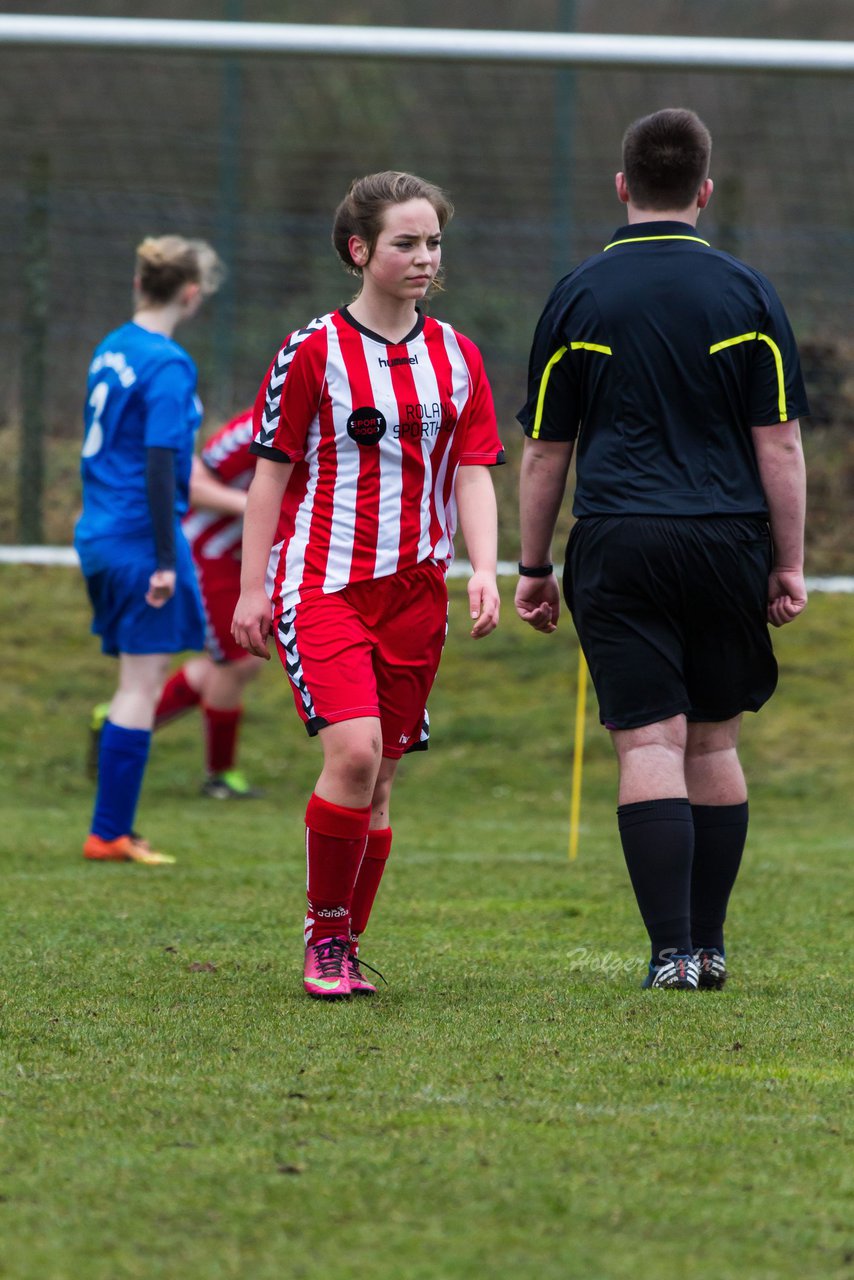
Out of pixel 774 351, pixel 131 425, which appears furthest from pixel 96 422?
pixel 774 351

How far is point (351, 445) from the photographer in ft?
13.0

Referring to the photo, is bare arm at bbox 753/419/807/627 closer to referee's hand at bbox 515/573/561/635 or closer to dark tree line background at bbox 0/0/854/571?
referee's hand at bbox 515/573/561/635

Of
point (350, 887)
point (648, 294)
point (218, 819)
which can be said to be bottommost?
point (218, 819)

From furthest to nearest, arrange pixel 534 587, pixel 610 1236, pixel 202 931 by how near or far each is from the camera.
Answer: pixel 202 931, pixel 534 587, pixel 610 1236

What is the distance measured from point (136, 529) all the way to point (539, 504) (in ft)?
8.50

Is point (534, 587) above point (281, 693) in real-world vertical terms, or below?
above

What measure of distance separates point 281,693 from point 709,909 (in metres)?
6.09

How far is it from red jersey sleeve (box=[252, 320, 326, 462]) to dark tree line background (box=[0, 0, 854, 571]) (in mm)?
5810

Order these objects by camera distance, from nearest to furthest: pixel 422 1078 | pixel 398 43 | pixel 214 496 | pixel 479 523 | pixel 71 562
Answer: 1. pixel 422 1078
2. pixel 479 523
3. pixel 214 496
4. pixel 398 43
5. pixel 71 562

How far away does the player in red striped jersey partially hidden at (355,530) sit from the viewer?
391 centimetres

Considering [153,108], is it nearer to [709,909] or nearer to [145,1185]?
[709,909]

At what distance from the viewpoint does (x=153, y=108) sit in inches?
663

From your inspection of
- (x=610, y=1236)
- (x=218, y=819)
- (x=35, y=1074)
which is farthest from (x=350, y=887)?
(x=218, y=819)

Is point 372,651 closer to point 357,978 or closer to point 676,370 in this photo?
point 357,978
